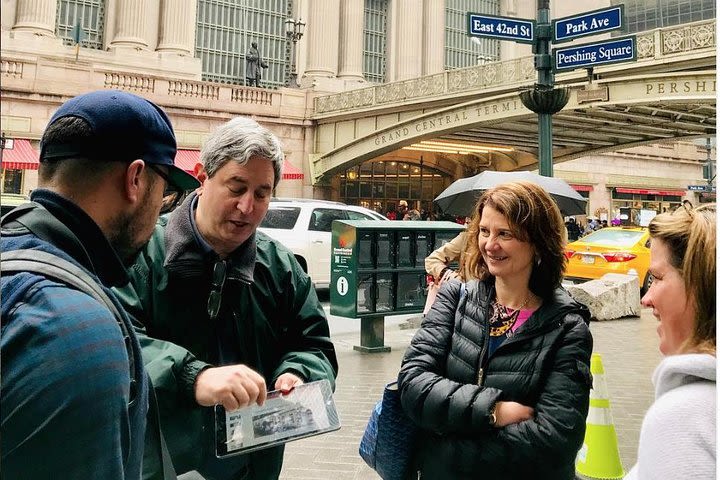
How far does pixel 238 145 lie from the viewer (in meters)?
2.31

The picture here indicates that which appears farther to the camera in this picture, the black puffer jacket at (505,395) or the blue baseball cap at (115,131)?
the black puffer jacket at (505,395)

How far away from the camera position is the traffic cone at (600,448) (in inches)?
169

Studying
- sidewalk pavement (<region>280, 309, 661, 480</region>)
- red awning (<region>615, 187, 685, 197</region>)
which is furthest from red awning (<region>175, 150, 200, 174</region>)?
red awning (<region>615, 187, 685, 197</region>)

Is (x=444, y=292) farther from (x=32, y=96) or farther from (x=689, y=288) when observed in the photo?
(x=32, y=96)

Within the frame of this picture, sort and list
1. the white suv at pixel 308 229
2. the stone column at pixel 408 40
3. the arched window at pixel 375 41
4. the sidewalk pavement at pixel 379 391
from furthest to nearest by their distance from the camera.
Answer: the arched window at pixel 375 41 → the stone column at pixel 408 40 → the white suv at pixel 308 229 → the sidewalk pavement at pixel 379 391

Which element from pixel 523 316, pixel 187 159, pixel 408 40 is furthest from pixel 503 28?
pixel 408 40

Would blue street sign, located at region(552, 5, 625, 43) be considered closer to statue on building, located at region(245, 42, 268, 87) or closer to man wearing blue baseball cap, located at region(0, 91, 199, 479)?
man wearing blue baseball cap, located at region(0, 91, 199, 479)

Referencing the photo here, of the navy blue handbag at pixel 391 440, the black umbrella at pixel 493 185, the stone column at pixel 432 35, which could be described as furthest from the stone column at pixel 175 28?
the navy blue handbag at pixel 391 440

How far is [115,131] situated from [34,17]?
30.5 metres

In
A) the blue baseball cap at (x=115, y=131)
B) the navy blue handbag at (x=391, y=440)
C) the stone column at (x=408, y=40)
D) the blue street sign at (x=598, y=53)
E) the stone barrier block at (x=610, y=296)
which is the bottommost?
the navy blue handbag at (x=391, y=440)

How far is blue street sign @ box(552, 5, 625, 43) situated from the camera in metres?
7.20

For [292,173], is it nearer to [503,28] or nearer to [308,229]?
[308,229]

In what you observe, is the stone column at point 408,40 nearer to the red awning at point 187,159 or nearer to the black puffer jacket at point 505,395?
the red awning at point 187,159

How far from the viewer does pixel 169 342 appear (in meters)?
2.10
